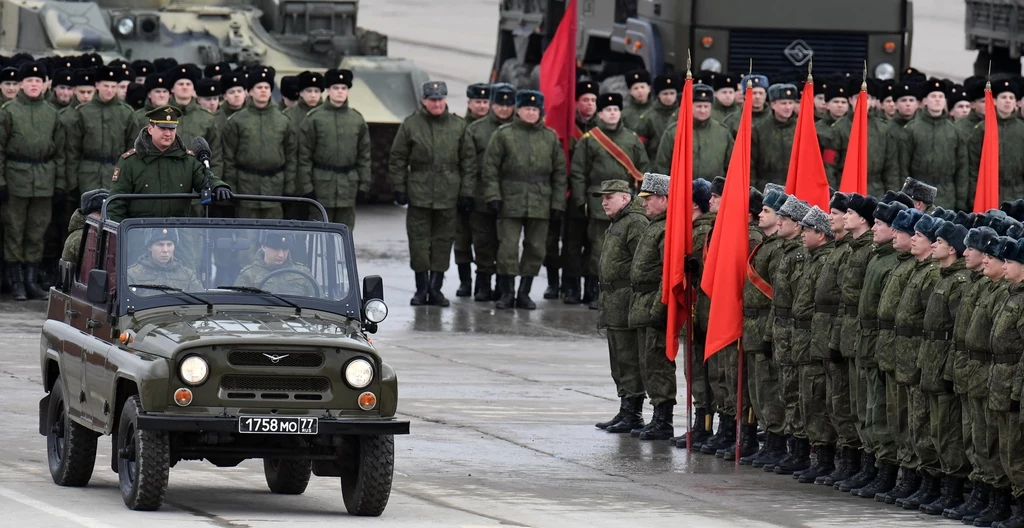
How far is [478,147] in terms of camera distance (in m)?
20.0

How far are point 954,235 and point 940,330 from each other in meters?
0.51

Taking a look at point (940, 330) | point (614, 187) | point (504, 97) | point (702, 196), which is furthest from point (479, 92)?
point (940, 330)

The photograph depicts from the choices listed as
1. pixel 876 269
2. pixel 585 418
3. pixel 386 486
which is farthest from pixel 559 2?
pixel 386 486

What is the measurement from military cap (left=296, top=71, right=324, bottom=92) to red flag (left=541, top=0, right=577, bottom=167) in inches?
87.0

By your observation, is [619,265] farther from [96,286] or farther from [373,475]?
[96,286]

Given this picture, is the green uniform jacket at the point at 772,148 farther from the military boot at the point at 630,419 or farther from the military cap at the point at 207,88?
the military boot at the point at 630,419

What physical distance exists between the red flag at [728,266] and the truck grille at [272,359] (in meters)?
3.67

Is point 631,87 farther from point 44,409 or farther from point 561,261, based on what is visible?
point 44,409

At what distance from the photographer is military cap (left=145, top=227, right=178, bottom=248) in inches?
423

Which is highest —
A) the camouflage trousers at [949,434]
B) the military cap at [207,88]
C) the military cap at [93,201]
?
the military cap at [207,88]

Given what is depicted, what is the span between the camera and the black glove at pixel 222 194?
11.3 metres

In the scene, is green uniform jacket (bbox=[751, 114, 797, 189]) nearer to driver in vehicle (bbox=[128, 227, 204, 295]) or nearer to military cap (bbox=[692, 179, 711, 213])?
military cap (bbox=[692, 179, 711, 213])

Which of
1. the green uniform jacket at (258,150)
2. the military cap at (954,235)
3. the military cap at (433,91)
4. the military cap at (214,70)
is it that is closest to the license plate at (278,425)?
the military cap at (954,235)

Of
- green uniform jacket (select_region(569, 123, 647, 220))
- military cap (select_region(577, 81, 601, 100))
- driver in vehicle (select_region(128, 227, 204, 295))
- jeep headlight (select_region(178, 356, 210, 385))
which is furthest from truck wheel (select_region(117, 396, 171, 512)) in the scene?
military cap (select_region(577, 81, 601, 100))
